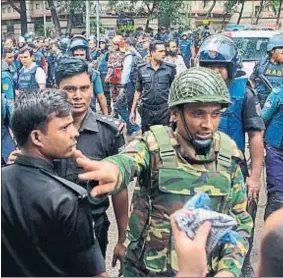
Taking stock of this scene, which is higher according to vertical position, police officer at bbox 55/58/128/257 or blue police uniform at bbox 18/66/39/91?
police officer at bbox 55/58/128/257

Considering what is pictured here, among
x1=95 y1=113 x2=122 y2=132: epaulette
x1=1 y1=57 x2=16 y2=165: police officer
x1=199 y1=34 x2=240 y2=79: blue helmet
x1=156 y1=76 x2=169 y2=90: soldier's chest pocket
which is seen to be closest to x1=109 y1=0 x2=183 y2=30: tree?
x1=156 y1=76 x2=169 y2=90: soldier's chest pocket

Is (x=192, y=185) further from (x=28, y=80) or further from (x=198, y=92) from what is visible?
(x=28, y=80)

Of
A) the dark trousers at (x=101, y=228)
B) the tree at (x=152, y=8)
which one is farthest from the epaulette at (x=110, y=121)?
the tree at (x=152, y=8)

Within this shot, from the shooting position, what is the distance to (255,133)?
3.85 m

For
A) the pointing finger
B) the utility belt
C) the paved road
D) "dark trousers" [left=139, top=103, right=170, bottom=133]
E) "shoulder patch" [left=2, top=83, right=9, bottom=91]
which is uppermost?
the pointing finger

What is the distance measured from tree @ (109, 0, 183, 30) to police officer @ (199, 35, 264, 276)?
33.1 meters

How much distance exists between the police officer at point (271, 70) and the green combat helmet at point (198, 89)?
4.30m

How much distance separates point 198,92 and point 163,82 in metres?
4.58

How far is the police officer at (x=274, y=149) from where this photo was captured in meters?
4.16

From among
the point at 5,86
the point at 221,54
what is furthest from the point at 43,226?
the point at 5,86

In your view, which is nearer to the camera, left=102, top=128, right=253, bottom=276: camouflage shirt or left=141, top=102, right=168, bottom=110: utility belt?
left=102, top=128, right=253, bottom=276: camouflage shirt

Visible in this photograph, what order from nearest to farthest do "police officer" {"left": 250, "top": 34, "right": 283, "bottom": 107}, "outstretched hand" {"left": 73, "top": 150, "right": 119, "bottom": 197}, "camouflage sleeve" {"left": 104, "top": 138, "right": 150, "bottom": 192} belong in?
1. "outstretched hand" {"left": 73, "top": 150, "right": 119, "bottom": 197}
2. "camouflage sleeve" {"left": 104, "top": 138, "right": 150, "bottom": 192}
3. "police officer" {"left": 250, "top": 34, "right": 283, "bottom": 107}

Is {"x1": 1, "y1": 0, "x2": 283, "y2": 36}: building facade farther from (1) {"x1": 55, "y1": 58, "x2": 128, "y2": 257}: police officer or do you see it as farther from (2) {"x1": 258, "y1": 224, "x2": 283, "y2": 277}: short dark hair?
(2) {"x1": 258, "y1": 224, "x2": 283, "y2": 277}: short dark hair

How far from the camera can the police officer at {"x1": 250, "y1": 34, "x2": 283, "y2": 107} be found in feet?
21.6
